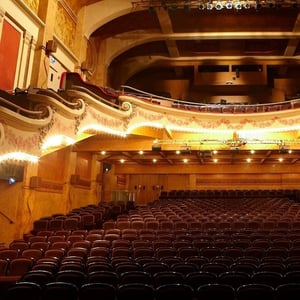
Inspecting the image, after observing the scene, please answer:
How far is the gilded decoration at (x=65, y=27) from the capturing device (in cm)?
1003

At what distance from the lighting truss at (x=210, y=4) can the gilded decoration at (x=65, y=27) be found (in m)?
2.54

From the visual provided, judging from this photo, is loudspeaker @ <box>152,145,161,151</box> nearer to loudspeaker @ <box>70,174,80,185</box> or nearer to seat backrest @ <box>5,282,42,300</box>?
loudspeaker @ <box>70,174,80,185</box>

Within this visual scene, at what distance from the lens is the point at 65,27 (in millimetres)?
10461

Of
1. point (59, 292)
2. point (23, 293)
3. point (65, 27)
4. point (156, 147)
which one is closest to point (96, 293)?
point (59, 292)

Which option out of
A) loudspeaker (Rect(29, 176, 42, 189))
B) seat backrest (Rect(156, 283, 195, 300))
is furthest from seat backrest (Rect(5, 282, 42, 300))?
loudspeaker (Rect(29, 176, 42, 189))

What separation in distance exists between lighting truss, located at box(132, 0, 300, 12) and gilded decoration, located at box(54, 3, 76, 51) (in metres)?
2.54

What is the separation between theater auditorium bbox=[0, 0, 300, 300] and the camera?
13.2ft

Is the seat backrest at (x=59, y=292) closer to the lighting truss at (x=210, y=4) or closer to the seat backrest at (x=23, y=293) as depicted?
the seat backrest at (x=23, y=293)

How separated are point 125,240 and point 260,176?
33.7 feet

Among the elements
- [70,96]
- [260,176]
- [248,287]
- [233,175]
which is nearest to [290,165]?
[260,176]

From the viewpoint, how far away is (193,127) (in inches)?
419

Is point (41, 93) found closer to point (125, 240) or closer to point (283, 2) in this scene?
point (125, 240)

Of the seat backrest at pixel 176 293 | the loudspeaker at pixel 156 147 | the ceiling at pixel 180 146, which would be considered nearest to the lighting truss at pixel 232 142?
the ceiling at pixel 180 146

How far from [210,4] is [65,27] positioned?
4693 mm
